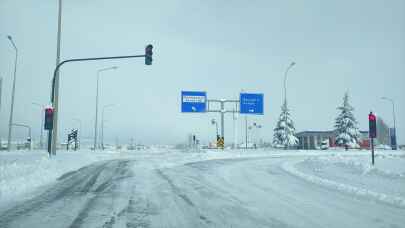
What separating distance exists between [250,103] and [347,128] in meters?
31.5

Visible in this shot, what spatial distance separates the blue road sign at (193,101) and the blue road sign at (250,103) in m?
5.14

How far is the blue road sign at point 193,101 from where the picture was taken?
4572 cm

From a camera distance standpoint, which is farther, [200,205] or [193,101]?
[193,101]

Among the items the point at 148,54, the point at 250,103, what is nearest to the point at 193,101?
the point at 250,103

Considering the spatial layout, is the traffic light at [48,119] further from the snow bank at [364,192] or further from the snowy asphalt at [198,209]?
the snow bank at [364,192]

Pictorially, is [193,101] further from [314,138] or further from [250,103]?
[314,138]

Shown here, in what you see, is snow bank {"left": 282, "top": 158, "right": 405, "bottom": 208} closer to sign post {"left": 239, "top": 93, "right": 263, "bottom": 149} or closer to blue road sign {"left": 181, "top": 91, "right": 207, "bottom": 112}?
blue road sign {"left": 181, "top": 91, "right": 207, "bottom": 112}

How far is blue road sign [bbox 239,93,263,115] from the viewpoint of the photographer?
47438 mm

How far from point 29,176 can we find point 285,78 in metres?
36.2

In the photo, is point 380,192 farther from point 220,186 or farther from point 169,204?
point 169,204

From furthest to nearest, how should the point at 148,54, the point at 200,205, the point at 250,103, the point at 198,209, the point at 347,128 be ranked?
the point at 347,128 < the point at 250,103 < the point at 148,54 < the point at 200,205 < the point at 198,209

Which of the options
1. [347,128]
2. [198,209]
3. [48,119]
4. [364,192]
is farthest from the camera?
[347,128]

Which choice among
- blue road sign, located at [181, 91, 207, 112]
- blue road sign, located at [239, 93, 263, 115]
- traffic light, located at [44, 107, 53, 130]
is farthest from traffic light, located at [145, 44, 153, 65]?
blue road sign, located at [239, 93, 263, 115]

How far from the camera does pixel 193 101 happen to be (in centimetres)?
4597
